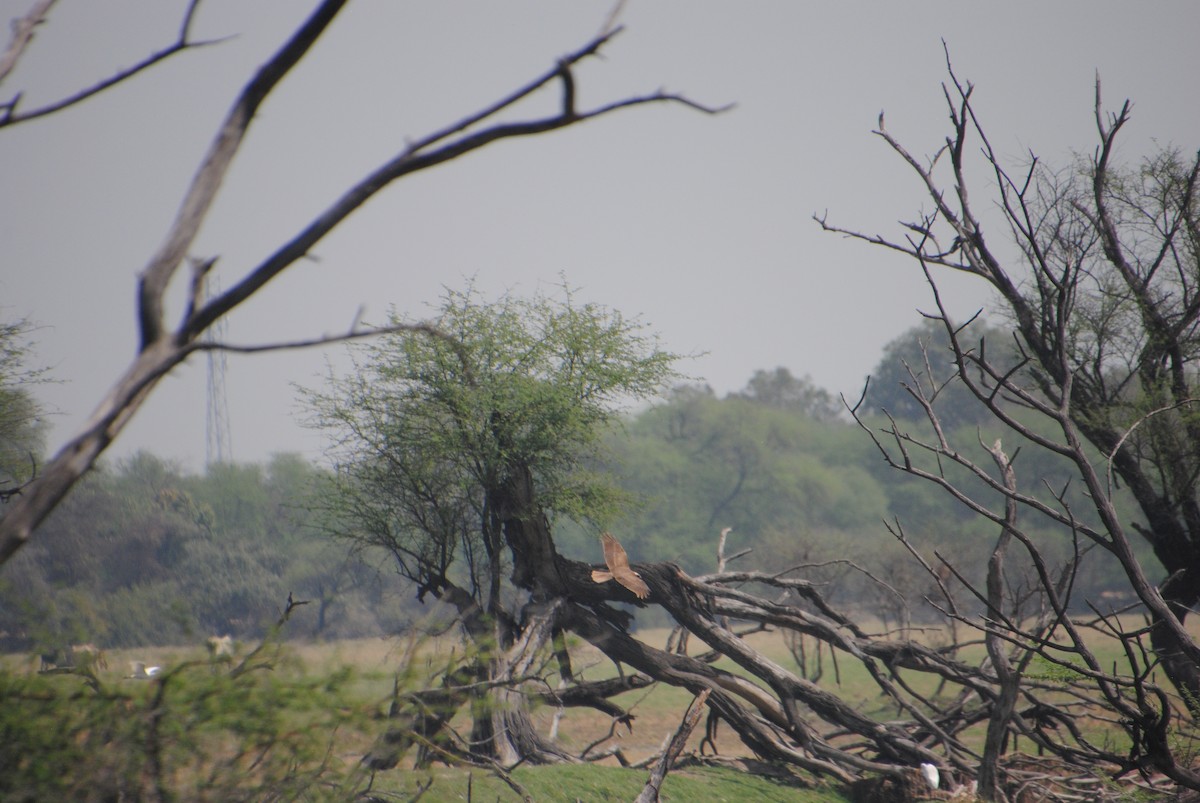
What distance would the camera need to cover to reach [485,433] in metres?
12.5

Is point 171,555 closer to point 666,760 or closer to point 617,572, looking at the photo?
point 617,572

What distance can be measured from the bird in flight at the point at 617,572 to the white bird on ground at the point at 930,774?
3.78 m

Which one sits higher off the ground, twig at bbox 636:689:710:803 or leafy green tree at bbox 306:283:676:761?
leafy green tree at bbox 306:283:676:761

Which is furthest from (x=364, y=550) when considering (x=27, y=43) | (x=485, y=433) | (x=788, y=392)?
(x=788, y=392)

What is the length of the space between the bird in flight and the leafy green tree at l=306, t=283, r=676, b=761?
2.97 feet

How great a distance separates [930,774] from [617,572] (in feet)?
13.7

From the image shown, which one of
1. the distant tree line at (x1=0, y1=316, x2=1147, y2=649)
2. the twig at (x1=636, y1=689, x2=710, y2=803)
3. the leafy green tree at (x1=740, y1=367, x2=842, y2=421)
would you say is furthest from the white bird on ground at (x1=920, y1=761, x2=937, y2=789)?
the leafy green tree at (x1=740, y1=367, x2=842, y2=421)

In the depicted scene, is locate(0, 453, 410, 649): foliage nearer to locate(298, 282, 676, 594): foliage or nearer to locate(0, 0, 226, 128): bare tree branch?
locate(298, 282, 676, 594): foliage

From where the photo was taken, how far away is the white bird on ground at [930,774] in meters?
9.70

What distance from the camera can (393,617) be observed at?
121ft

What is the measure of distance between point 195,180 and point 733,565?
46.0 m

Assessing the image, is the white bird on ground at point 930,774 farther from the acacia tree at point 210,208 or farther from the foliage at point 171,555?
the foliage at point 171,555

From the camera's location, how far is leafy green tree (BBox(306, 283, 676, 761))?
12523 mm

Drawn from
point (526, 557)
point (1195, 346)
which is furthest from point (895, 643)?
point (1195, 346)
